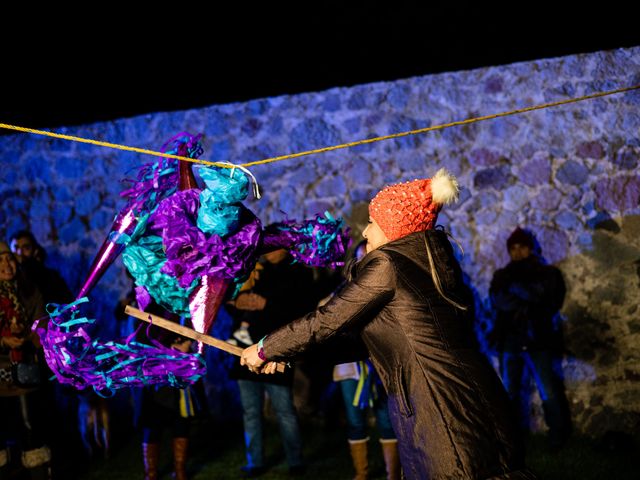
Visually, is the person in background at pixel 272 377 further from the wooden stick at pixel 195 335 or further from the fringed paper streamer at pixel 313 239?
the wooden stick at pixel 195 335

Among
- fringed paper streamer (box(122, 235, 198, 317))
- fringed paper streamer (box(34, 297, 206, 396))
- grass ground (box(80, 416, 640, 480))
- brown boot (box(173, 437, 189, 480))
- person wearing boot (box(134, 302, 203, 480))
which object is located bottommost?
grass ground (box(80, 416, 640, 480))

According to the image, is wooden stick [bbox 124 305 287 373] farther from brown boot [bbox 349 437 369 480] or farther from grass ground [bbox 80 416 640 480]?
grass ground [bbox 80 416 640 480]

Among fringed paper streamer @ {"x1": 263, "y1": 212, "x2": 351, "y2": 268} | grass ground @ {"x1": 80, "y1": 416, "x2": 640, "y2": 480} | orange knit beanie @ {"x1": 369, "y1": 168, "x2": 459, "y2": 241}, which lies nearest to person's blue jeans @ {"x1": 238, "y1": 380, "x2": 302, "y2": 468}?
grass ground @ {"x1": 80, "y1": 416, "x2": 640, "y2": 480}

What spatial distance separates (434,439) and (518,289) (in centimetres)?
334

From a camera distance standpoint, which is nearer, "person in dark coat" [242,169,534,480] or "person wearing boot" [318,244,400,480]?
"person in dark coat" [242,169,534,480]

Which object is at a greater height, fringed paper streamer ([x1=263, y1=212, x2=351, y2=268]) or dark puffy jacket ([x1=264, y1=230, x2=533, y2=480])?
fringed paper streamer ([x1=263, y1=212, x2=351, y2=268])

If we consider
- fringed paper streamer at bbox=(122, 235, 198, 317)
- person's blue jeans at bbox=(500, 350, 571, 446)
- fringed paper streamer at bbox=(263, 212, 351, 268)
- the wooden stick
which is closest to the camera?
the wooden stick

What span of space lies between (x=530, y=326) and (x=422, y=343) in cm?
323

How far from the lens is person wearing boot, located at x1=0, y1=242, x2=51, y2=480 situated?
173 inches

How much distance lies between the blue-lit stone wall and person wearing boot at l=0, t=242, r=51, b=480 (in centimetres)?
183

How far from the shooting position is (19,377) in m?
4.33

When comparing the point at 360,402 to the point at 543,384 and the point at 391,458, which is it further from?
the point at 543,384

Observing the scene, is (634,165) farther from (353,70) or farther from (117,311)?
(117,311)

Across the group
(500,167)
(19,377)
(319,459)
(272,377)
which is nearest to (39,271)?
(19,377)
